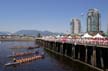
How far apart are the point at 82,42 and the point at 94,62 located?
32.7ft

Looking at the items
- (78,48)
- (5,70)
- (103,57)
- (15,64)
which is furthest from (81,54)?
(5,70)

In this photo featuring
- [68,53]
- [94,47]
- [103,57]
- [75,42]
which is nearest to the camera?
[94,47]

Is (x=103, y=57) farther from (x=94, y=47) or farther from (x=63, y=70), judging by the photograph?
(x=63, y=70)

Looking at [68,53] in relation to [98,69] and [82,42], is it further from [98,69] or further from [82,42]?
[98,69]

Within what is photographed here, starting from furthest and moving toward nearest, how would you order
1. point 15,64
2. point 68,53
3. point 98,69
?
point 68,53 → point 15,64 → point 98,69

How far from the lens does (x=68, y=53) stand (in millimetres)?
73750

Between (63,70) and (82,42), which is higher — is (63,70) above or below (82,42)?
below

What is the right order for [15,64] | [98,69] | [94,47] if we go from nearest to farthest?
[98,69], [94,47], [15,64]

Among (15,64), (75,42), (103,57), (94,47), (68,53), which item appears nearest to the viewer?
(94,47)

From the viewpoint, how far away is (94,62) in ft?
159

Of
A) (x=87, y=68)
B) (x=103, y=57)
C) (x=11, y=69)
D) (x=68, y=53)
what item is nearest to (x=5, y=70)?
(x=11, y=69)

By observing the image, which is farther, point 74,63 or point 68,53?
point 68,53

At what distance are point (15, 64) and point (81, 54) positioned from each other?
15655mm

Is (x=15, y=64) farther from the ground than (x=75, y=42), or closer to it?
closer to it
